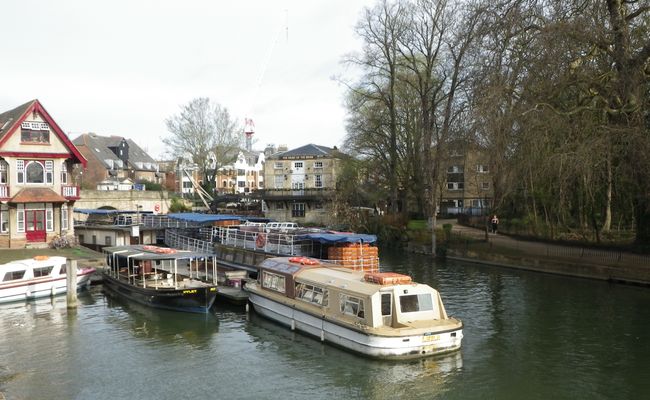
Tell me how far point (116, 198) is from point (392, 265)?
1614 inches

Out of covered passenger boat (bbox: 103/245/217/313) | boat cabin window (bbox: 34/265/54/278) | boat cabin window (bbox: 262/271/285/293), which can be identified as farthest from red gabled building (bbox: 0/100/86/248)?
boat cabin window (bbox: 262/271/285/293)

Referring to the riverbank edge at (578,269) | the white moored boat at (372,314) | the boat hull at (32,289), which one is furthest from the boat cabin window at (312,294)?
the riverbank edge at (578,269)

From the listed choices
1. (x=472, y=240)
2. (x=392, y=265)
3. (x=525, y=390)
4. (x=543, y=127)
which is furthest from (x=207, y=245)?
(x=525, y=390)

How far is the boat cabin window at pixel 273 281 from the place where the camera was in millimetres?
26781

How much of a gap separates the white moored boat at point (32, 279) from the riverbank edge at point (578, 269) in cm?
2949

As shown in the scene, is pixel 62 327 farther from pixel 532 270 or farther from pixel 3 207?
pixel 532 270

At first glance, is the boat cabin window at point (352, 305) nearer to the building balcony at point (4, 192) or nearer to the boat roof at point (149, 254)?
the boat roof at point (149, 254)

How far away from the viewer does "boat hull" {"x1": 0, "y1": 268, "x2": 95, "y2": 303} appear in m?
30.8

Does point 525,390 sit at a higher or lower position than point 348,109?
lower

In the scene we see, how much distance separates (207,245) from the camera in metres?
43.4

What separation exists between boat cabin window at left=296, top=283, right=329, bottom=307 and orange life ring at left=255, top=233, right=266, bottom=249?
→ 12.3 m

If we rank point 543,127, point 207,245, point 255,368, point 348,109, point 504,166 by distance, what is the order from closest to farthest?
point 255,368 → point 543,127 → point 504,166 → point 207,245 → point 348,109

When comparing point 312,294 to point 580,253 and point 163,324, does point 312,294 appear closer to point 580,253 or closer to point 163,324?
point 163,324

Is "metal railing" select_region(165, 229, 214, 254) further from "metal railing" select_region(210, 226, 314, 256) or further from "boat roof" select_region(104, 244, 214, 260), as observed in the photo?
"boat roof" select_region(104, 244, 214, 260)
